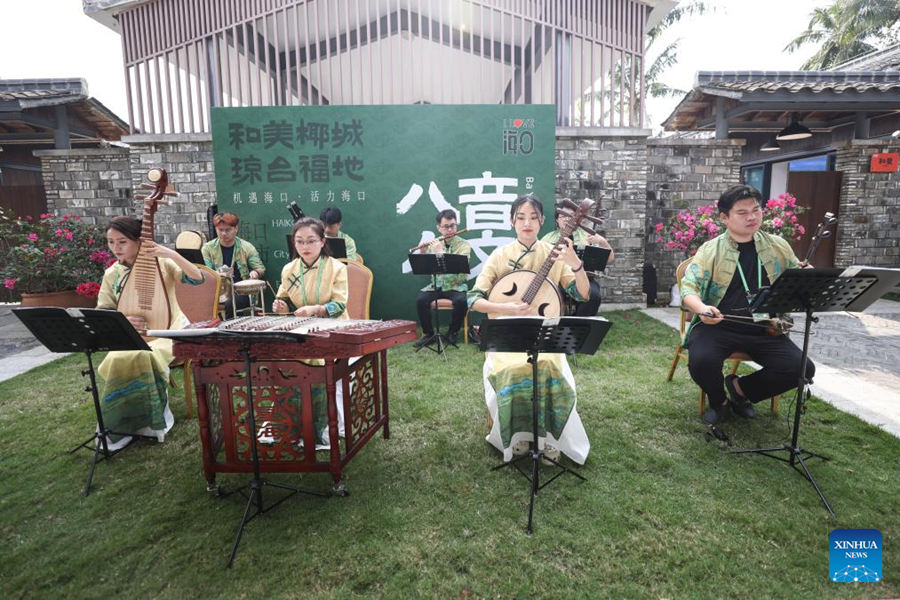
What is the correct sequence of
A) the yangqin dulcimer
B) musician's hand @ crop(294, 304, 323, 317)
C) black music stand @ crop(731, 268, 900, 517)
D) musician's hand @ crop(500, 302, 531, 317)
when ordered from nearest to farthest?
the yangqin dulcimer < black music stand @ crop(731, 268, 900, 517) < musician's hand @ crop(500, 302, 531, 317) < musician's hand @ crop(294, 304, 323, 317)

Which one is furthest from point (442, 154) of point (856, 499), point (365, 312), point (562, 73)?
point (856, 499)

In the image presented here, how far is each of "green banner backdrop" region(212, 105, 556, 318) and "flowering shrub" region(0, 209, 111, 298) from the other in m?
2.71

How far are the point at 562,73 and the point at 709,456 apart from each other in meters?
6.59

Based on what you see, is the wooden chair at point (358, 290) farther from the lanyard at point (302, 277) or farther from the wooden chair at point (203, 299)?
the wooden chair at point (203, 299)

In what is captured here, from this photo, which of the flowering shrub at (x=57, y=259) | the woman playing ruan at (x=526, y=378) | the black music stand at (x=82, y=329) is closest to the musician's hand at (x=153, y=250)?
the black music stand at (x=82, y=329)

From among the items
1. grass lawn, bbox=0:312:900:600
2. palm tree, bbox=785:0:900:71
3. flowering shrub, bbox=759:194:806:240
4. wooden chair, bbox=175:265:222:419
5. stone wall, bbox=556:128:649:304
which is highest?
palm tree, bbox=785:0:900:71

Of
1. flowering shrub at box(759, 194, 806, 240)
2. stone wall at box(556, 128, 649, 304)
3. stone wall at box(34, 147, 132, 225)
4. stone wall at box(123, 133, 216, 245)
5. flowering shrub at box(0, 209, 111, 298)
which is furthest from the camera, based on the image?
stone wall at box(34, 147, 132, 225)

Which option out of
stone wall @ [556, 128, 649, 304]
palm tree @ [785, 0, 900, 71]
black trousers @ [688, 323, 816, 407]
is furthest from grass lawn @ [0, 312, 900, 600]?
palm tree @ [785, 0, 900, 71]

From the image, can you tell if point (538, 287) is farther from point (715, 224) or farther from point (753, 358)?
point (715, 224)

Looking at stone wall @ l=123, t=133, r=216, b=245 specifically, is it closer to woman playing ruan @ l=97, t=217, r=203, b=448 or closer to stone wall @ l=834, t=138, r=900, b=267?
woman playing ruan @ l=97, t=217, r=203, b=448

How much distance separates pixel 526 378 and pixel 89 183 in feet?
28.3

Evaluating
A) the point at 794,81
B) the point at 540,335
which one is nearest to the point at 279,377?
the point at 540,335

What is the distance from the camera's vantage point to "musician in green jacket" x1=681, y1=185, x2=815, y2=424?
10.7 feet

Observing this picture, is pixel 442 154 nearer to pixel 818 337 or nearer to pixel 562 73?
pixel 562 73
